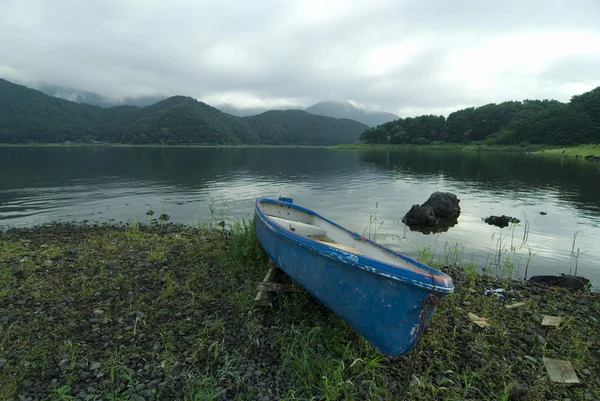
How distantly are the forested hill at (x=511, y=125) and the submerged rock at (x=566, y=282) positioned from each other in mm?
99708

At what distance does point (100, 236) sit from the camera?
539 inches

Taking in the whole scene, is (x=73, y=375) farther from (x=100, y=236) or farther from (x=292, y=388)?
(x=100, y=236)

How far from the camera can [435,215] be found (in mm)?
19625

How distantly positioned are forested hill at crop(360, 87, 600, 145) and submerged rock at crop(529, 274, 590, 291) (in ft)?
327

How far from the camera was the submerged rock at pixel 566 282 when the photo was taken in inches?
381

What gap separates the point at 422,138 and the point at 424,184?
116723 mm

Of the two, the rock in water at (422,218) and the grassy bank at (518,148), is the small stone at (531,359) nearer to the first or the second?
the rock in water at (422,218)

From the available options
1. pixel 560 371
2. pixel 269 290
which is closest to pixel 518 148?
pixel 560 371

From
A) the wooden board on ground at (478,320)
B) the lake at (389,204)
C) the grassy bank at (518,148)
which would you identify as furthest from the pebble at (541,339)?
the grassy bank at (518,148)

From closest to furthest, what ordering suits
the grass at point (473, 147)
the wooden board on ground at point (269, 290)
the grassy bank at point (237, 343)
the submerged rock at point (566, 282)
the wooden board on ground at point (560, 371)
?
the grassy bank at point (237, 343) < the wooden board on ground at point (560, 371) < the wooden board on ground at point (269, 290) < the submerged rock at point (566, 282) < the grass at point (473, 147)

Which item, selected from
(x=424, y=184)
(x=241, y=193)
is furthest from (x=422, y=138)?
(x=241, y=193)

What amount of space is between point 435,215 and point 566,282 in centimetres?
990

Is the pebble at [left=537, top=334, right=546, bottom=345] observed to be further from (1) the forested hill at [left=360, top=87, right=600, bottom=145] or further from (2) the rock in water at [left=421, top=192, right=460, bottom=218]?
(1) the forested hill at [left=360, top=87, right=600, bottom=145]

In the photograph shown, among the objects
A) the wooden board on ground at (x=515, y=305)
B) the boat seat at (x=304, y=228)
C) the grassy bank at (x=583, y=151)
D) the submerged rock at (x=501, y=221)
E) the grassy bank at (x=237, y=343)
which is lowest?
the submerged rock at (x=501, y=221)
